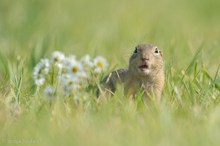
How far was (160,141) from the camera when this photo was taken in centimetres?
419

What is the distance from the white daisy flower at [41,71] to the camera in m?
5.69

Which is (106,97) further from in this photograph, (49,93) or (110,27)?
(110,27)

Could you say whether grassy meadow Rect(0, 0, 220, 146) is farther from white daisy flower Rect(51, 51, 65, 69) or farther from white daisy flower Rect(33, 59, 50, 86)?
white daisy flower Rect(51, 51, 65, 69)

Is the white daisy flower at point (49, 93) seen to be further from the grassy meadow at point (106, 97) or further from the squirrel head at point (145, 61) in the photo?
the squirrel head at point (145, 61)

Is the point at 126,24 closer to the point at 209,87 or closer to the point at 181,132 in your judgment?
the point at 209,87

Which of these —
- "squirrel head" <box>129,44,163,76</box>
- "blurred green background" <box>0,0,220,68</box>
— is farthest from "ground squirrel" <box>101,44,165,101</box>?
"blurred green background" <box>0,0,220,68</box>

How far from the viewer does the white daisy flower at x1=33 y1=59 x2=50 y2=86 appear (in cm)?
569

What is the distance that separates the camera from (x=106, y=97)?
17.5ft

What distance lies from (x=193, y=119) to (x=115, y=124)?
1.62 feet

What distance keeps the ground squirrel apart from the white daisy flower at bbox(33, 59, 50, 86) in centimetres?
45

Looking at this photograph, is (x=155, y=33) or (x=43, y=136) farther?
(x=155, y=33)

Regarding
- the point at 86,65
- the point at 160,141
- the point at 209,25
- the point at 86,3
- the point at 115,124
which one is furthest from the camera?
the point at 86,3

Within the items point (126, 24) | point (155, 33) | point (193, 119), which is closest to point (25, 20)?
point (126, 24)

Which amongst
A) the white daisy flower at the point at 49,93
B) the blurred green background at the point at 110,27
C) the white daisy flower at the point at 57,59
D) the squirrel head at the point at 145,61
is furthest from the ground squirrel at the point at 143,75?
the blurred green background at the point at 110,27
